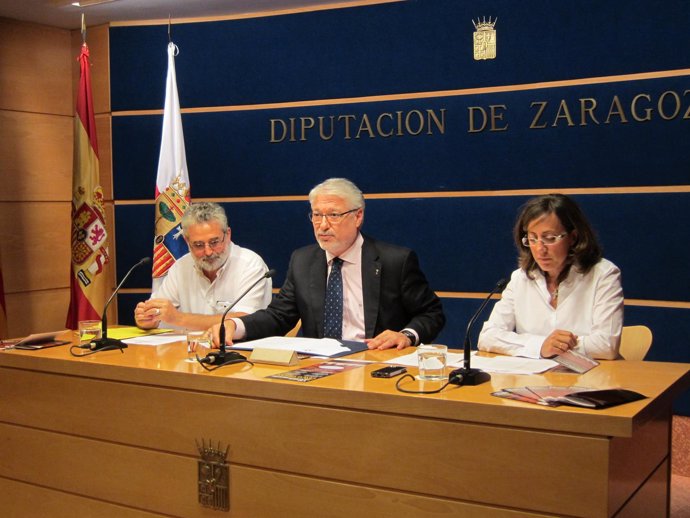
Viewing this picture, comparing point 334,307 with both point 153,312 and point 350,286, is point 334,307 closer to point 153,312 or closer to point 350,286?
point 350,286

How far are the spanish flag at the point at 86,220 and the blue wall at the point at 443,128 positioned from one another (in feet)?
1.18

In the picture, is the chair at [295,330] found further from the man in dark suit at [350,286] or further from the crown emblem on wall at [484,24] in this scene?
the crown emblem on wall at [484,24]

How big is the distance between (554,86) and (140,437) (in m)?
3.03

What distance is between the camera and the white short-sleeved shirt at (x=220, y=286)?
397 cm

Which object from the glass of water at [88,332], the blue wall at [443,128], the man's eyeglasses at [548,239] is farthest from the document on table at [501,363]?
the blue wall at [443,128]

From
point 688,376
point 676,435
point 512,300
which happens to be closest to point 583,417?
point 688,376

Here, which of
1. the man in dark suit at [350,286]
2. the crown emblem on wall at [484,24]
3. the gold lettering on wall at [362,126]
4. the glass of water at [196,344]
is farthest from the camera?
the gold lettering on wall at [362,126]

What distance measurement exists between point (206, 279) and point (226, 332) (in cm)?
86

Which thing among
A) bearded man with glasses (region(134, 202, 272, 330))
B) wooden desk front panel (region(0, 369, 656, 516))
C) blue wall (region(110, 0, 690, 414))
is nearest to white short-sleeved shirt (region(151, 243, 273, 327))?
bearded man with glasses (region(134, 202, 272, 330))

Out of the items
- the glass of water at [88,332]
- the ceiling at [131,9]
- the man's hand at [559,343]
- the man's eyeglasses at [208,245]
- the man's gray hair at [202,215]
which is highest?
the ceiling at [131,9]

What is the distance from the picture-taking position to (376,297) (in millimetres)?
3527

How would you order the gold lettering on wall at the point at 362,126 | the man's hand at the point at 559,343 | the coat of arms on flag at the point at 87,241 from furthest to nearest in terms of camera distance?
1. the coat of arms on flag at the point at 87,241
2. the gold lettering on wall at the point at 362,126
3. the man's hand at the point at 559,343

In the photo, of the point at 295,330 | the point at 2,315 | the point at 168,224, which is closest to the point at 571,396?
the point at 295,330

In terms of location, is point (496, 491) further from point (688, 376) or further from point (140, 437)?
point (140, 437)
